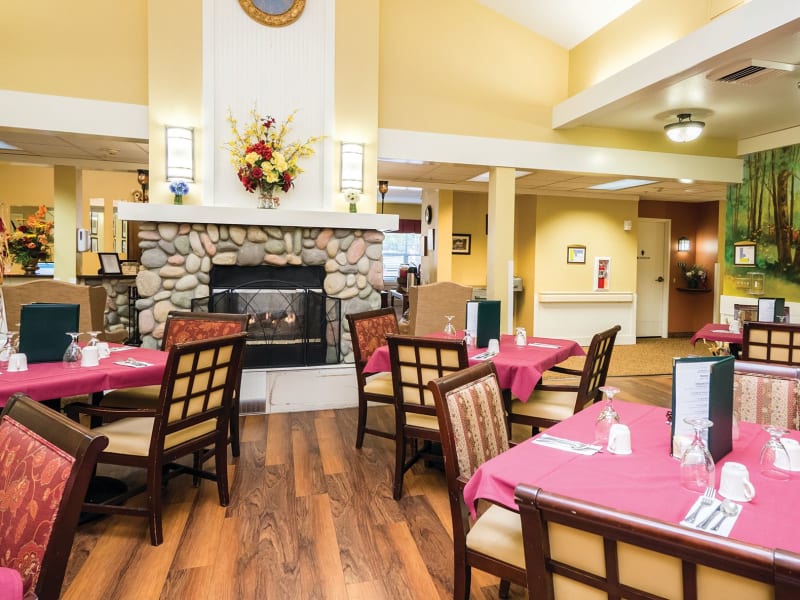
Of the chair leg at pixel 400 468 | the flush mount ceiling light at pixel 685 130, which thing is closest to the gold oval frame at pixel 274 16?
the flush mount ceiling light at pixel 685 130

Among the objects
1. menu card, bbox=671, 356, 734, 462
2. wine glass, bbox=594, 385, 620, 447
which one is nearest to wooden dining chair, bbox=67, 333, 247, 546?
wine glass, bbox=594, 385, 620, 447

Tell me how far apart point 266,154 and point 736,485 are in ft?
13.4

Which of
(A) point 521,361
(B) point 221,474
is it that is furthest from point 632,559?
(B) point 221,474

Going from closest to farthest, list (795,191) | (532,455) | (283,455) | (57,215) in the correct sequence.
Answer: (532,455)
(283,455)
(795,191)
(57,215)

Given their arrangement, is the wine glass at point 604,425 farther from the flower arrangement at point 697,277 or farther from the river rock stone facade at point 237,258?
the flower arrangement at point 697,277

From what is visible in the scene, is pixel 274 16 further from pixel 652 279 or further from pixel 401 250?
pixel 401 250

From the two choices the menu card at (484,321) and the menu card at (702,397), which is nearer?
the menu card at (702,397)

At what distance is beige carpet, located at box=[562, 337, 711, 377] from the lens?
21.8 ft

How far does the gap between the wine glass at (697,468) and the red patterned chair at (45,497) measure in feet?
4.60

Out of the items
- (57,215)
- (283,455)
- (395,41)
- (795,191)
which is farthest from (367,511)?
(57,215)

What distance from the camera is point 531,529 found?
0.94 meters

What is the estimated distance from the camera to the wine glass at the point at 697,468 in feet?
4.44

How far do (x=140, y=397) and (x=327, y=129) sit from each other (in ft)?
9.33

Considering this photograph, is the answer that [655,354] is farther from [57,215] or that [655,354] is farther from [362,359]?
[57,215]
